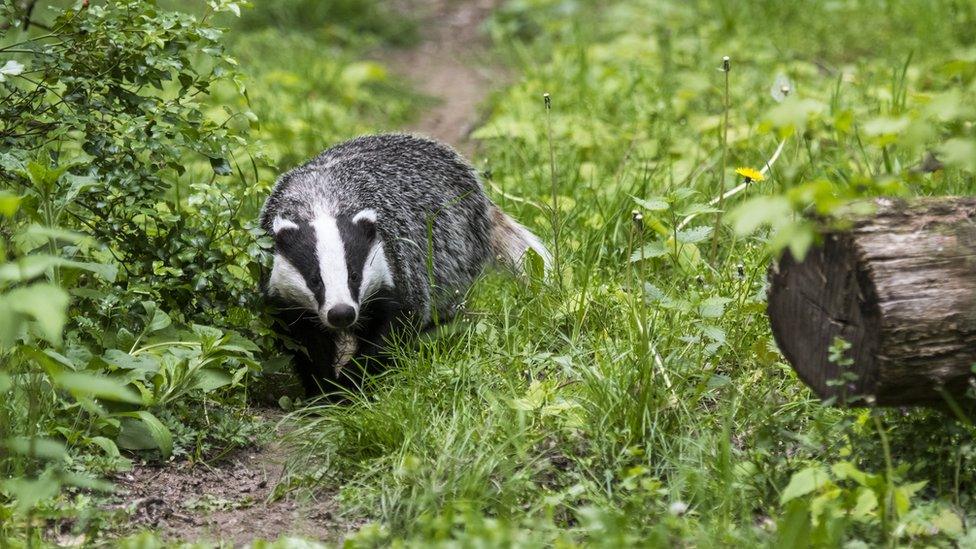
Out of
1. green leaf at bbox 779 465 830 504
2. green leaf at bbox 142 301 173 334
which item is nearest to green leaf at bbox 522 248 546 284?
green leaf at bbox 142 301 173 334

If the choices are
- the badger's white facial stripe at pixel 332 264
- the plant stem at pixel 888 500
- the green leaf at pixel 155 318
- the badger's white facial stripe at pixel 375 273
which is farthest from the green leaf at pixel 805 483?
the green leaf at pixel 155 318

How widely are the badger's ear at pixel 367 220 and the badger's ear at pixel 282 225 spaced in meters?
0.24

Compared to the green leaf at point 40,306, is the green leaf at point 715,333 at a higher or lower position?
lower

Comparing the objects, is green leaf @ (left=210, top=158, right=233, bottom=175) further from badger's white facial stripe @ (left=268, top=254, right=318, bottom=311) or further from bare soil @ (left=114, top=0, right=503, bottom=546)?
bare soil @ (left=114, top=0, right=503, bottom=546)

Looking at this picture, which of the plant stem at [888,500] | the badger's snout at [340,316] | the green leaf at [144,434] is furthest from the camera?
the badger's snout at [340,316]

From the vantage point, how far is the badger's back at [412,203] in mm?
4730

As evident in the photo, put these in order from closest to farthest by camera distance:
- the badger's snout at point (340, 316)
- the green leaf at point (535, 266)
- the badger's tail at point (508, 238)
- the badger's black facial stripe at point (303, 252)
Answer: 1. the badger's snout at point (340, 316)
2. the badger's black facial stripe at point (303, 252)
3. the green leaf at point (535, 266)
4. the badger's tail at point (508, 238)

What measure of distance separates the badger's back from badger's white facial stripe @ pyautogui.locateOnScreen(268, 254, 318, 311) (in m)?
0.24

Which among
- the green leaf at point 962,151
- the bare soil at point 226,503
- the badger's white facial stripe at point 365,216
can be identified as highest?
the green leaf at point 962,151

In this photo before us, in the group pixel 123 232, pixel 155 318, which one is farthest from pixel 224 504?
pixel 123 232

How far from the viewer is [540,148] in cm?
638

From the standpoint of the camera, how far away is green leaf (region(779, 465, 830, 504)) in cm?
289

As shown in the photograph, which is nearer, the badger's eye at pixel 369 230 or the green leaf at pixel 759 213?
the green leaf at pixel 759 213

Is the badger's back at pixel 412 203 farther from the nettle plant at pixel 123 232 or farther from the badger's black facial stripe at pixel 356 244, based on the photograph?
the nettle plant at pixel 123 232
